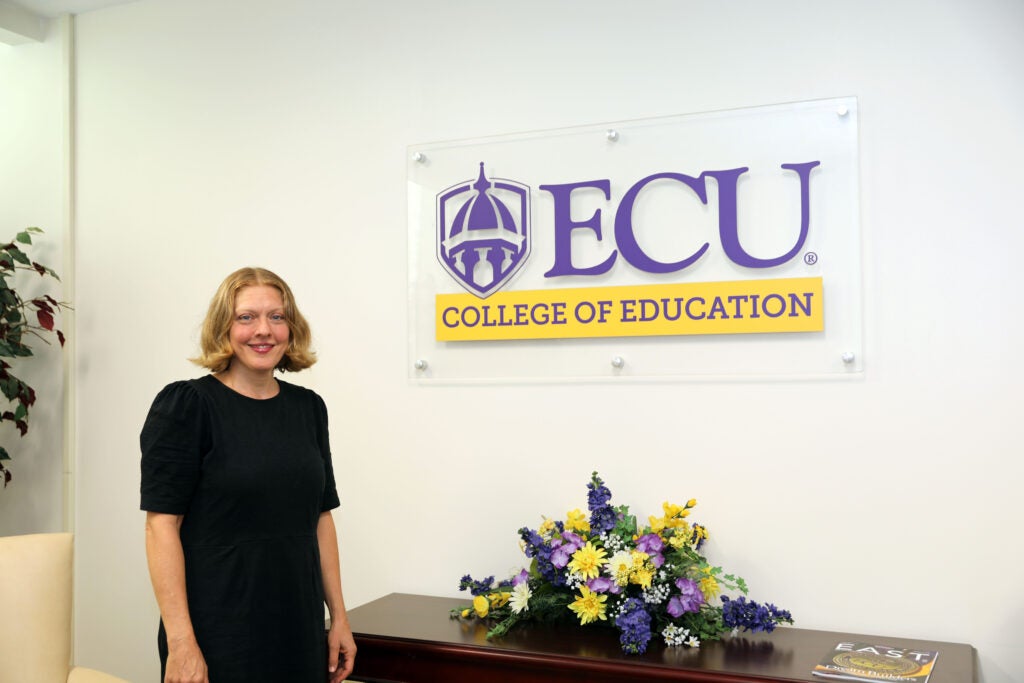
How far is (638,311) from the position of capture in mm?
2738

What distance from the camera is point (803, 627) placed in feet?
8.38

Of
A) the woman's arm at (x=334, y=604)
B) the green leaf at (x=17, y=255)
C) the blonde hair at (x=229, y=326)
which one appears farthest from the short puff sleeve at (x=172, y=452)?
the green leaf at (x=17, y=255)

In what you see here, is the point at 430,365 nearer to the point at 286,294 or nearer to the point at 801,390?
the point at 286,294

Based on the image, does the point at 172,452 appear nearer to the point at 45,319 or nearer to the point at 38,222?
the point at 45,319

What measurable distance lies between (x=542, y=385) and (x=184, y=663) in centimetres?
125

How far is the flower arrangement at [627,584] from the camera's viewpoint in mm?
2373

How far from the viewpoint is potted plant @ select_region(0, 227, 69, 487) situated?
11.1 ft

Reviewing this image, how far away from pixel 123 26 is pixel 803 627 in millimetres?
3045

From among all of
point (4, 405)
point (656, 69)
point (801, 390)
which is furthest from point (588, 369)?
point (4, 405)

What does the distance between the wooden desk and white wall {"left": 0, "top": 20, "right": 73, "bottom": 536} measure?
1.61 m

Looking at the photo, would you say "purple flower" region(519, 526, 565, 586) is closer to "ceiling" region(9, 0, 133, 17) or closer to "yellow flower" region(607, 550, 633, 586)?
"yellow flower" region(607, 550, 633, 586)

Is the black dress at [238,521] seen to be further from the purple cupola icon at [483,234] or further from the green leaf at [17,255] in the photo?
the green leaf at [17,255]

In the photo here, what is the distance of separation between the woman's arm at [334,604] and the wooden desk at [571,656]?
0.12 metres

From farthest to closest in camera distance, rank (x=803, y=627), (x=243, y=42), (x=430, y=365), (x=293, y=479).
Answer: (x=243, y=42) < (x=430, y=365) < (x=803, y=627) < (x=293, y=479)
